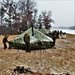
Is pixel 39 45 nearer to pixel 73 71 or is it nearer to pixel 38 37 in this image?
pixel 38 37

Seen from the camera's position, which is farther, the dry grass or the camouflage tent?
the camouflage tent

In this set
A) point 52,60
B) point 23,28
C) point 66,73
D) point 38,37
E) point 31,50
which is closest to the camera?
point 66,73

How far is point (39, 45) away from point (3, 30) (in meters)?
40.5

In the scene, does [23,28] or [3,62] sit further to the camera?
[23,28]


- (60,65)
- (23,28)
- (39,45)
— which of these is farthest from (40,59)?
(23,28)

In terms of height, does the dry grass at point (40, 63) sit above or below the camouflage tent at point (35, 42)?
below

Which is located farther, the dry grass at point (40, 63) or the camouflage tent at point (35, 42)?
the camouflage tent at point (35, 42)

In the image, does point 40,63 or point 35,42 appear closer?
point 40,63

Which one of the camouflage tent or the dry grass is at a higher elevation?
the camouflage tent

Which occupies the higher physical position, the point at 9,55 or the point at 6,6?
the point at 6,6

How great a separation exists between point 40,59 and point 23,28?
39.6 metres

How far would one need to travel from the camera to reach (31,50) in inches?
723

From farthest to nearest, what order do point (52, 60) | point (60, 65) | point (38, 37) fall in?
point (38, 37)
point (52, 60)
point (60, 65)

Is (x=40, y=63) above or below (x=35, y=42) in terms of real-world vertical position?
below
